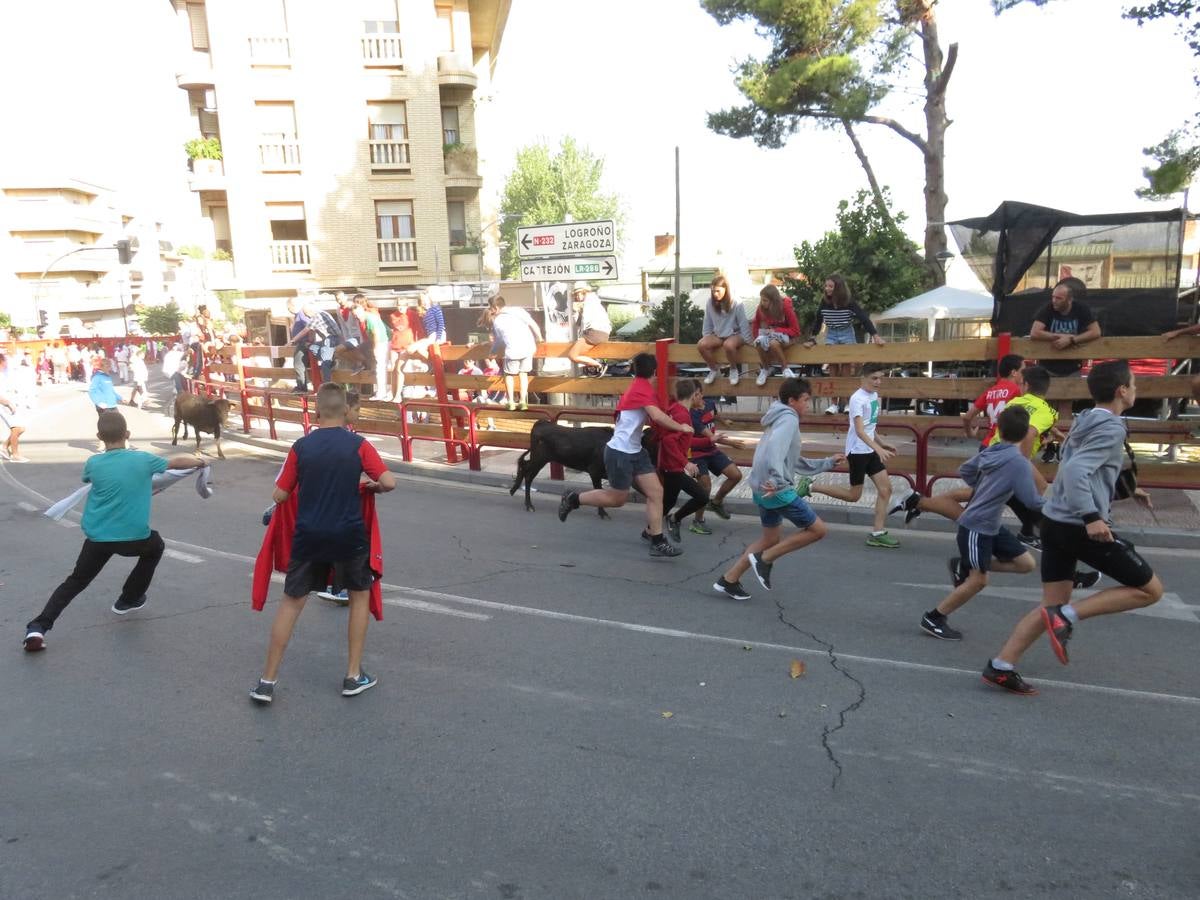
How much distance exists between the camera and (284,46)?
98.6 ft

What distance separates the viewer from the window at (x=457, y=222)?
33.1 meters

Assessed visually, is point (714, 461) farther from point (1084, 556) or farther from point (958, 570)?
point (1084, 556)

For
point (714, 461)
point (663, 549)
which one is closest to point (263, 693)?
point (663, 549)

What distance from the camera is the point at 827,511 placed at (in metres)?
9.16

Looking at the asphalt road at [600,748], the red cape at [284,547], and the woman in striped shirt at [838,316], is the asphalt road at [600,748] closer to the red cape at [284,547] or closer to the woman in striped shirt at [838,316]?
the red cape at [284,547]

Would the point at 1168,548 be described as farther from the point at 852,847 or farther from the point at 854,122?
the point at 854,122

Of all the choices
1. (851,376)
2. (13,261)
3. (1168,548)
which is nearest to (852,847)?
(1168,548)

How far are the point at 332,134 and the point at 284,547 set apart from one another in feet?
95.5

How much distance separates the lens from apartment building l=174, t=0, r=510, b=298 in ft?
98.1

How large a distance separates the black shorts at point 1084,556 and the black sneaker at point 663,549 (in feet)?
11.3

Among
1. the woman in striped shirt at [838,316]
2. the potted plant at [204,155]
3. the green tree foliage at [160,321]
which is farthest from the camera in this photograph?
the green tree foliage at [160,321]

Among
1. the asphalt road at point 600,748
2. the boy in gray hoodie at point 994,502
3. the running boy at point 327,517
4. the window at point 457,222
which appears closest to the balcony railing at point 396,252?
the window at point 457,222

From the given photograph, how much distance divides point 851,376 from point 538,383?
418 centimetres

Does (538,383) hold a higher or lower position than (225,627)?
higher
